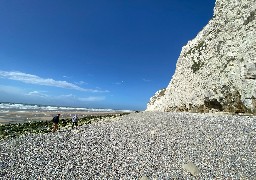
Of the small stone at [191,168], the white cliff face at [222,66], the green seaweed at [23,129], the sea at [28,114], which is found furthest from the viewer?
the sea at [28,114]

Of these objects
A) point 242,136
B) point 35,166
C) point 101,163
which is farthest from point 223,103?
point 35,166

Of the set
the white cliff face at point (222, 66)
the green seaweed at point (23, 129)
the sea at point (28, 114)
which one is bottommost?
the green seaweed at point (23, 129)

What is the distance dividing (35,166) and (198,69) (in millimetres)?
31216

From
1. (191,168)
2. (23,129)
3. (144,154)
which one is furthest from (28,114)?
(191,168)

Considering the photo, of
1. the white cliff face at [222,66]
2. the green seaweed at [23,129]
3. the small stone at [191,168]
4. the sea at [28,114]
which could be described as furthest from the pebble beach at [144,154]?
the sea at [28,114]

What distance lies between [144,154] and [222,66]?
22.1 m

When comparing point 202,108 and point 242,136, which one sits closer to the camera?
point 242,136

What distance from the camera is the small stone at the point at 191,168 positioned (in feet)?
52.4

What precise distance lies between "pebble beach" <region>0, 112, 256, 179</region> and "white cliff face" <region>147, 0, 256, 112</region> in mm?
7139

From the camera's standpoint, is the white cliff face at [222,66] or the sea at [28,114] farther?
the sea at [28,114]

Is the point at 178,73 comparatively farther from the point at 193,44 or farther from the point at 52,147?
the point at 52,147

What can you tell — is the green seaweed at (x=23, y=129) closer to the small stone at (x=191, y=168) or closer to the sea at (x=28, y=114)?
the sea at (x=28, y=114)

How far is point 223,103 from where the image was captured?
34094 millimetres

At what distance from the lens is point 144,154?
19.2 meters
